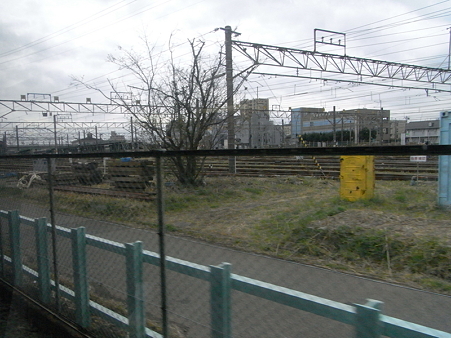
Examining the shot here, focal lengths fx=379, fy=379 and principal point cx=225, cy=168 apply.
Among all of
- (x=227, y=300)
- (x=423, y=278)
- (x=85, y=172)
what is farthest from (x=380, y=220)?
(x=85, y=172)

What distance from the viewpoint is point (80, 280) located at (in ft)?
11.4

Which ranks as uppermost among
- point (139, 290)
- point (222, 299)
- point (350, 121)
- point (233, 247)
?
point (350, 121)

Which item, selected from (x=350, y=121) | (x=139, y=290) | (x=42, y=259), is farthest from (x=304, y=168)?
(x=350, y=121)

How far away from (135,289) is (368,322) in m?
1.78

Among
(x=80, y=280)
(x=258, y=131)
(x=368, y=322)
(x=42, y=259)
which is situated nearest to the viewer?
(x=368, y=322)

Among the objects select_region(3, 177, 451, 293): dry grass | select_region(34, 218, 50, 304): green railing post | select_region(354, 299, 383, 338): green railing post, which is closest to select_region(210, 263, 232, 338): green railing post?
select_region(3, 177, 451, 293): dry grass

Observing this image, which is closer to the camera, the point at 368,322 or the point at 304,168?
the point at 368,322

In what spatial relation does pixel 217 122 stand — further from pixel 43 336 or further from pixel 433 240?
pixel 433 240

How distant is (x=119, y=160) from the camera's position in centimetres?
299

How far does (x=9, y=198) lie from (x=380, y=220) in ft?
14.7

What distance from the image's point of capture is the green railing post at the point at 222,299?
2.28 metres

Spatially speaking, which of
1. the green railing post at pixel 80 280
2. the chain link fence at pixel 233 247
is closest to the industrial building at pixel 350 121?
the chain link fence at pixel 233 247

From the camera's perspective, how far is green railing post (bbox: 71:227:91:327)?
3.44 metres

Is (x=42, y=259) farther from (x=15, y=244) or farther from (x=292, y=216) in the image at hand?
(x=292, y=216)
